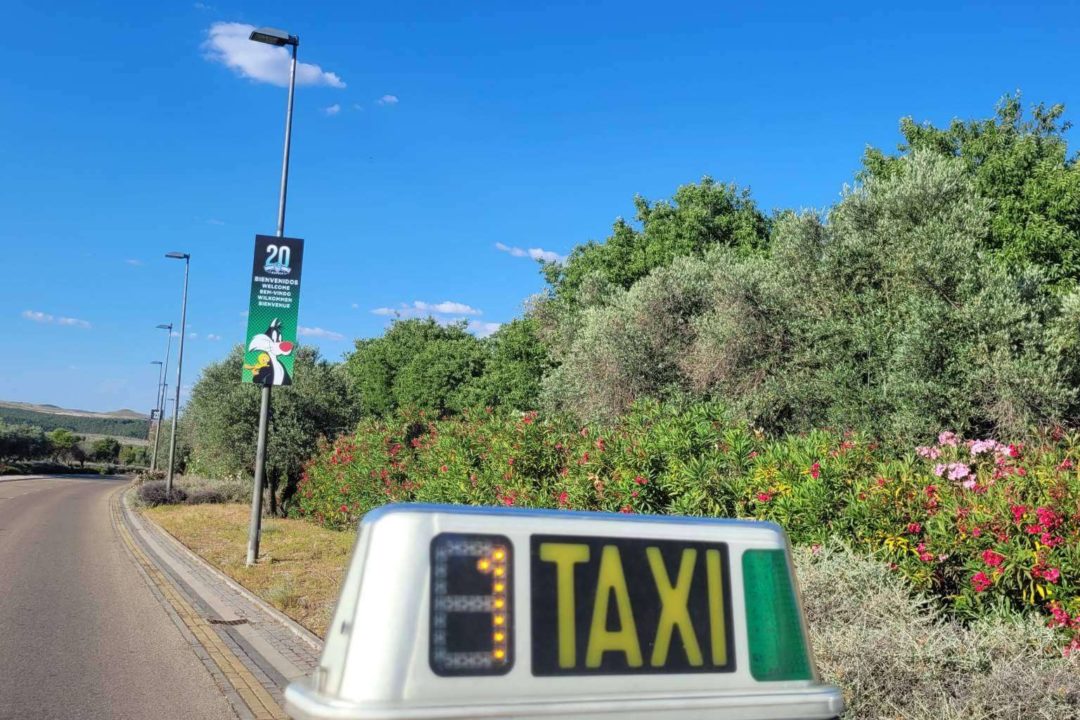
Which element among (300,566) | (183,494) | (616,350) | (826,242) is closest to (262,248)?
(300,566)

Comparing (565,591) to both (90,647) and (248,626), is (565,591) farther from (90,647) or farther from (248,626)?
(248,626)

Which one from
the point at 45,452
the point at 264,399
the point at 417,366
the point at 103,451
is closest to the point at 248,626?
the point at 264,399

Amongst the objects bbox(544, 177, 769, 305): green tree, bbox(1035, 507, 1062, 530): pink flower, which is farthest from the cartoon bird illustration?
bbox(544, 177, 769, 305): green tree

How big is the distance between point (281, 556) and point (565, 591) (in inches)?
635

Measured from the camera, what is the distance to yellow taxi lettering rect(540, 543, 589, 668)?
2.65m

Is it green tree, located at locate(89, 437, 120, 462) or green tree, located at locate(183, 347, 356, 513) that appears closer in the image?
green tree, located at locate(183, 347, 356, 513)

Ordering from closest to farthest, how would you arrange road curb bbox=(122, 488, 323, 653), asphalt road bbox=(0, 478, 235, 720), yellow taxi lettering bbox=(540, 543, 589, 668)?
yellow taxi lettering bbox=(540, 543, 589, 668) < asphalt road bbox=(0, 478, 235, 720) < road curb bbox=(122, 488, 323, 653)

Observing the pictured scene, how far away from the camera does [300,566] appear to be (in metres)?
16.1

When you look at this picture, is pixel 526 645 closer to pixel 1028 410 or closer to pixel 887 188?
pixel 1028 410

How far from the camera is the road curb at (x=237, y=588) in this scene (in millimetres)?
9979

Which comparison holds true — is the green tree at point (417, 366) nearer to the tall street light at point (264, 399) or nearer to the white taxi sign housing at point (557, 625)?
the tall street light at point (264, 399)

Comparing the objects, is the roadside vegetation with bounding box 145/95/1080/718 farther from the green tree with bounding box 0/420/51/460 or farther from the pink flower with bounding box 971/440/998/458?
the green tree with bounding box 0/420/51/460

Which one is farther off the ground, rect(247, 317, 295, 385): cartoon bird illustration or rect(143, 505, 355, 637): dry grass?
rect(247, 317, 295, 385): cartoon bird illustration

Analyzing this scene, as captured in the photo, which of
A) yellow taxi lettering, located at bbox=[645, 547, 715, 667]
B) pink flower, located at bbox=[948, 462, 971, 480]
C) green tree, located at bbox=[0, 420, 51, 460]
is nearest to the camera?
yellow taxi lettering, located at bbox=[645, 547, 715, 667]
